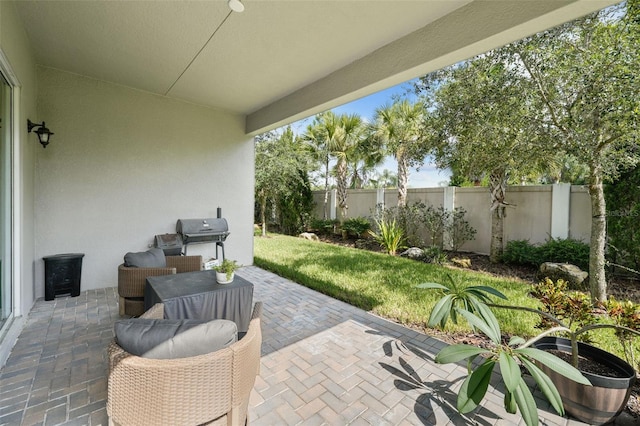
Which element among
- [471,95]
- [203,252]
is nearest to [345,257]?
[203,252]

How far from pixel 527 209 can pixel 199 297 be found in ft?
24.3

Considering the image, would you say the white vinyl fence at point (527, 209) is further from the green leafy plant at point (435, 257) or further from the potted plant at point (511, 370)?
the potted plant at point (511, 370)

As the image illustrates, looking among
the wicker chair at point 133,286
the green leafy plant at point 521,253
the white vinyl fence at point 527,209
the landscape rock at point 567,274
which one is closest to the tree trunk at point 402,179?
the white vinyl fence at point 527,209

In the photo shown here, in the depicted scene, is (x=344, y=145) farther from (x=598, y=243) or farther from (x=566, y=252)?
(x=598, y=243)

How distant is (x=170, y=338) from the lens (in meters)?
1.59

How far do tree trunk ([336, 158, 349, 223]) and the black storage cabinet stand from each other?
Answer: 8452 millimetres

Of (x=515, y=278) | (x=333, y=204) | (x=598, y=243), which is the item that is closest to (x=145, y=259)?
(x=598, y=243)

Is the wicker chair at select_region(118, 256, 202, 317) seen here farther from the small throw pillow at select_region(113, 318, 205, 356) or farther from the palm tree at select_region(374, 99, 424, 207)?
the palm tree at select_region(374, 99, 424, 207)

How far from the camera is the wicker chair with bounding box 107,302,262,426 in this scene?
4.86 feet

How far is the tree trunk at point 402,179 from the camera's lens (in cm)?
917

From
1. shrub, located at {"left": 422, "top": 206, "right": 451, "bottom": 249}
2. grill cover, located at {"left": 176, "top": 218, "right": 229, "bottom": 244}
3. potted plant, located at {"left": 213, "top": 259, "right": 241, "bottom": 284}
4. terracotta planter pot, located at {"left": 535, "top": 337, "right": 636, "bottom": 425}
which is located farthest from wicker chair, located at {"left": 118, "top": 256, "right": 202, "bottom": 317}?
shrub, located at {"left": 422, "top": 206, "right": 451, "bottom": 249}

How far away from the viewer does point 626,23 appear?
3113mm

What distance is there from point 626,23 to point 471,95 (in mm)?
1654

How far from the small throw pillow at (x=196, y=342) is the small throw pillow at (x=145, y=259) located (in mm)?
2597
